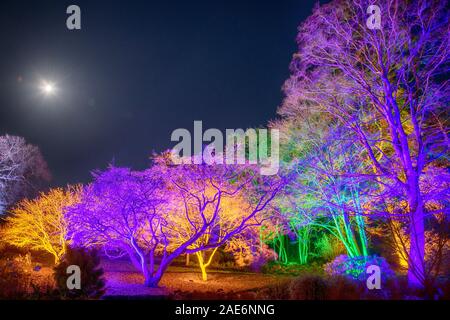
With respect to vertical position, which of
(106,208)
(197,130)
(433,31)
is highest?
(433,31)

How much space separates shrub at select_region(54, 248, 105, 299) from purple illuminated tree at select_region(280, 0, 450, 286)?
8.08 metres

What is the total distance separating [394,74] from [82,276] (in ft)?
36.5

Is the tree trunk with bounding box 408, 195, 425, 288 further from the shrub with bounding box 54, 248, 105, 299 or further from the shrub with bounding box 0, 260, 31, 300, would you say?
the shrub with bounding box 0, 260, 31, 300

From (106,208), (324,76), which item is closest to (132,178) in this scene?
(106,208)

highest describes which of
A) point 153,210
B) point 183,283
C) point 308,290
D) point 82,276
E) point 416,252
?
point 153,210

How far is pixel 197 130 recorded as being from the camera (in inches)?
694

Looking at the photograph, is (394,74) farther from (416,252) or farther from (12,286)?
(12,286)

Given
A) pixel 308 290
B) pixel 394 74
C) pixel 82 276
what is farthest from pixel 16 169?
pixel 394 74

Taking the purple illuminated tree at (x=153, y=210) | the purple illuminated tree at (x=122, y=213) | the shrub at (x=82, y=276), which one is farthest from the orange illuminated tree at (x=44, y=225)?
the shrub at (x=82, y=276)

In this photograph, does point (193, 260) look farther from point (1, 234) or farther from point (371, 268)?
point (371, 268)

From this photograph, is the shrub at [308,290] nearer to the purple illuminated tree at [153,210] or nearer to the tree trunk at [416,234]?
the tree trunk at [416,234]

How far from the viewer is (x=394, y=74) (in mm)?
11555

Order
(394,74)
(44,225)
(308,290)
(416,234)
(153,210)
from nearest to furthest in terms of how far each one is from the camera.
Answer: (308,290) < (416,234) < (394,74) < (153,210) < (44,225)
